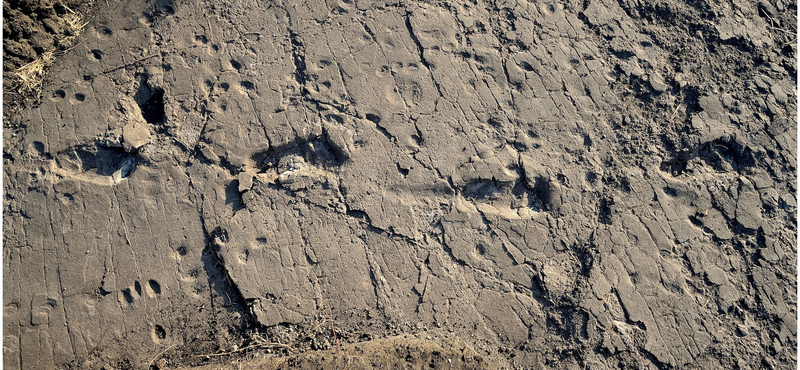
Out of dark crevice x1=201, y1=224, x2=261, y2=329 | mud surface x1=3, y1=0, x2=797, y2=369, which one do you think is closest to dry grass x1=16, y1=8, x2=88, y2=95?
mud surface x1=3, y1=0, x2=797, y2=369

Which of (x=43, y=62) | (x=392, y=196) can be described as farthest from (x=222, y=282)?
(x=43, y=62)

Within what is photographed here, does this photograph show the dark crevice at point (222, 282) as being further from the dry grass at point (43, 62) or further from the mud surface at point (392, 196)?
the dry grass at point (43, 62)

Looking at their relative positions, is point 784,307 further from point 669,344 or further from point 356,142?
point 356,142

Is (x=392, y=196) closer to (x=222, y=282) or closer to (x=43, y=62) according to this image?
(x=222, y=282)

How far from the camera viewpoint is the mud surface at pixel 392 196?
282cm

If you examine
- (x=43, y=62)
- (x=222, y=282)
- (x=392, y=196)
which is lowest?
(x=222, y=282)

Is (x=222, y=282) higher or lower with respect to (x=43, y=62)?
lower

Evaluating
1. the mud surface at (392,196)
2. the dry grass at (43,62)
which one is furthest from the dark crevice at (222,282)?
the dry grass at (43,62)

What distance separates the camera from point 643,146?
3.02 meters

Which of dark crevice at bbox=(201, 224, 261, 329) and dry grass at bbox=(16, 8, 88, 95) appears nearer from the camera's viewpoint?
dark crevice at bbox=(201, 224, 261, 329)

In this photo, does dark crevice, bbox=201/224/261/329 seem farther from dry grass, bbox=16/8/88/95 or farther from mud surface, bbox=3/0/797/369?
dry grass, bbox=16/8/88/95

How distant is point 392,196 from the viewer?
9.50 ft

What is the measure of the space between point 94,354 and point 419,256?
215 centimetres

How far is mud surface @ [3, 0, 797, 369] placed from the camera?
282 centimetres
